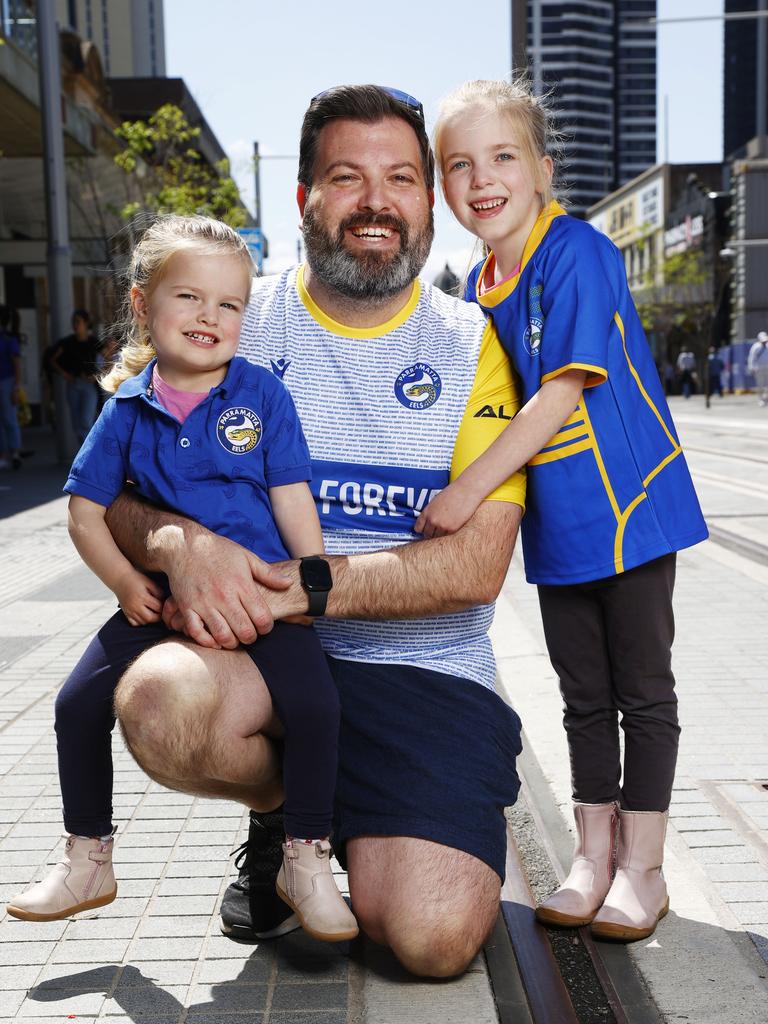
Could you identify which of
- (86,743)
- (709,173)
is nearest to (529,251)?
(86,743)

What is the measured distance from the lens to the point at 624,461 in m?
3.17

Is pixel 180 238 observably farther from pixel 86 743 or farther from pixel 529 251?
pixel 86 743

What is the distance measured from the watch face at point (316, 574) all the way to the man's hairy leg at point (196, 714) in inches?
8.4

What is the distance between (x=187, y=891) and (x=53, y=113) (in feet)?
53.8

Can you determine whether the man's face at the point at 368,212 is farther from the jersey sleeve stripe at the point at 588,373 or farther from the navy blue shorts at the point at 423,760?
the navy blue shorts at the point at 423,760

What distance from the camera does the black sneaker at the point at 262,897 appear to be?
3.12 m

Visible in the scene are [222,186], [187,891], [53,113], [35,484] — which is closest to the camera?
[187,891]

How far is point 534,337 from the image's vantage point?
3.22 metres

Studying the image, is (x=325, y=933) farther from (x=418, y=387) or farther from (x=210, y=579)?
(x=418, y=387)

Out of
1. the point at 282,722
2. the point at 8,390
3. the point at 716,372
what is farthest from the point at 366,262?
the point at 716,372

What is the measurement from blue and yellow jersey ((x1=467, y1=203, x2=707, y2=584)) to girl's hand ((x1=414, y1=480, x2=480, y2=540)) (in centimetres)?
21

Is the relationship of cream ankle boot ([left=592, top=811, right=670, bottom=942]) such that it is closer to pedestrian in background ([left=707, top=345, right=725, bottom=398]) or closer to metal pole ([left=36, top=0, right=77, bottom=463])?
metal pole ([left=36, top=0, right=77, bottom=463])

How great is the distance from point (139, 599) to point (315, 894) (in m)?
0.76

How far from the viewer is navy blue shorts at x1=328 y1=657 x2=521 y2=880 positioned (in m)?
3.10
